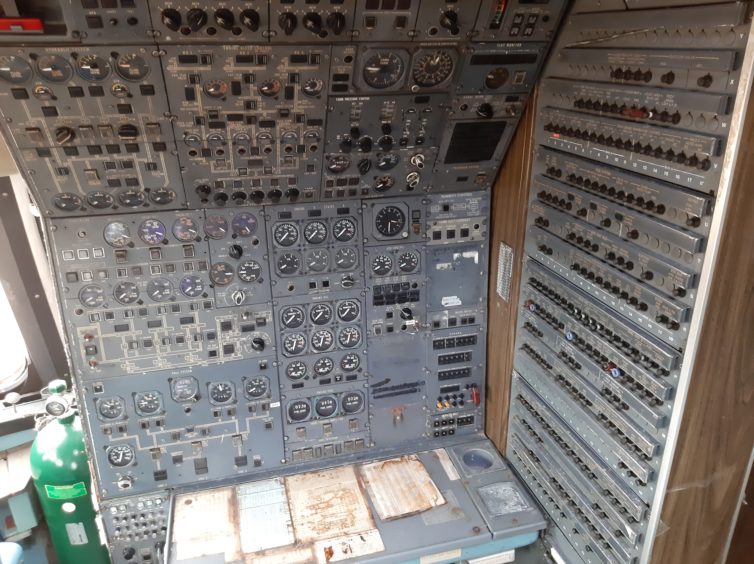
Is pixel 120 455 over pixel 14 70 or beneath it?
beneath

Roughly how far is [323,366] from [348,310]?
40 cm

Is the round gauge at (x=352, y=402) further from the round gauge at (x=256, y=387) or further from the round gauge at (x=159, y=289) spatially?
the round gauge at (x=159, y=289)

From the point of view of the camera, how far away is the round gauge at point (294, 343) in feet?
11.7

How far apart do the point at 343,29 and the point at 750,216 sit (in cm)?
180

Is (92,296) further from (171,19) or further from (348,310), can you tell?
(171,19)

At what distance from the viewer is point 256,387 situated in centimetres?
358

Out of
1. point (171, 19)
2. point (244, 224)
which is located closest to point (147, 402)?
point (244, 224)

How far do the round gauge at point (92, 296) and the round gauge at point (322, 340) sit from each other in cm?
123

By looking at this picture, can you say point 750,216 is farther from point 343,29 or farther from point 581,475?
point 343,29

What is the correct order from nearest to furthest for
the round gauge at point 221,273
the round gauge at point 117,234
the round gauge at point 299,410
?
1. the round gauge at point 117,234
2. the round gauge at point 221,273
3. the round gauge at point 299,410

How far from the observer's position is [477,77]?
299 centimetres

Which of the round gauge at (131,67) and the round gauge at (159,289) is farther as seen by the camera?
the round gauge at (159,289)

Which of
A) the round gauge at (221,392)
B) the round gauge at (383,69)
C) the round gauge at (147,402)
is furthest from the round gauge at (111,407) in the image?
the round gauge at (383,69)

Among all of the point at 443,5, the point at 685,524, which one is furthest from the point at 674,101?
the point at 685,524
